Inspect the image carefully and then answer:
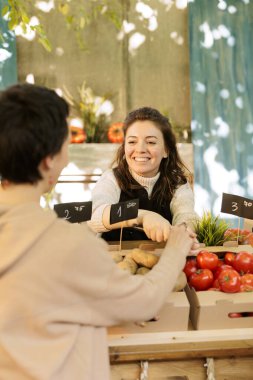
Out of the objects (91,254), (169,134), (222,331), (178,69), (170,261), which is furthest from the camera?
(178,69)

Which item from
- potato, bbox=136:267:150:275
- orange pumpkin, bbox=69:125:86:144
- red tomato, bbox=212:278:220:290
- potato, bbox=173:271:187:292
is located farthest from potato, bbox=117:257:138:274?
orange pumpkin, bbox=69:125:86:144

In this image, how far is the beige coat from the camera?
0.75 m

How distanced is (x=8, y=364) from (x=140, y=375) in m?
0.38

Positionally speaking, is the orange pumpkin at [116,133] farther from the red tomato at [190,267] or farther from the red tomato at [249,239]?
the red tomato at [190,267]

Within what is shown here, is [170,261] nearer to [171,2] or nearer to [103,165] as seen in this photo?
[103,165]

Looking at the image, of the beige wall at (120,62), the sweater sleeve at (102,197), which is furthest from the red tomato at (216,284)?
the beige wall at (120,62)

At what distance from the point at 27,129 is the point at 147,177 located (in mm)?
1182

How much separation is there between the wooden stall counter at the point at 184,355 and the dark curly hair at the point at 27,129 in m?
0.48

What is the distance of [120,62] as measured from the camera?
13.9 ft

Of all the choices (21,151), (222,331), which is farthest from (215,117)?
(21,151)

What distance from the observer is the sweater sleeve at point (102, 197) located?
1628 millimetres

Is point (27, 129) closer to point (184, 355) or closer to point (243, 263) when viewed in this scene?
point (184, 355)

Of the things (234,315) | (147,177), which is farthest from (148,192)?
(234,315)

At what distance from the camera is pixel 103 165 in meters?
4.04
